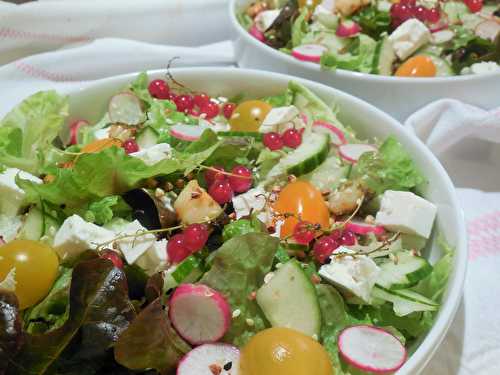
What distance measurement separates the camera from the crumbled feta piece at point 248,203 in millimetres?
1211

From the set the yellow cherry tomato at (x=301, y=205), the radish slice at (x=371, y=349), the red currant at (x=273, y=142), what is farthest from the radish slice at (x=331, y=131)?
the radish slice at (x=371, y=349)

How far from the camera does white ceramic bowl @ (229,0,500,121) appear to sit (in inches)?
61.4

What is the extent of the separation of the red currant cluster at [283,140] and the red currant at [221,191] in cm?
20

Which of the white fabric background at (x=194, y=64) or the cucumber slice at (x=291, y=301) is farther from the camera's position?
the white fabric background at (x=194, y=64)

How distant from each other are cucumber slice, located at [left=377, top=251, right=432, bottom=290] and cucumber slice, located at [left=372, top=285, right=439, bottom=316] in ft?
0.04

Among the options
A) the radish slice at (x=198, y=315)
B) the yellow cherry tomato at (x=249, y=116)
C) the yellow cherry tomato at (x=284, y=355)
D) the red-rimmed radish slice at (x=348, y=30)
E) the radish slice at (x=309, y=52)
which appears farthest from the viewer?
the red-rimmed radish slice at (x=348, y=30)

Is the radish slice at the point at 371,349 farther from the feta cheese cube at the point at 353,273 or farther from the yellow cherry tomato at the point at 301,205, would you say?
the yellow cherry tomato at the point at 301,205

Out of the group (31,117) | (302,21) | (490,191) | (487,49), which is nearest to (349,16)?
(302,21)

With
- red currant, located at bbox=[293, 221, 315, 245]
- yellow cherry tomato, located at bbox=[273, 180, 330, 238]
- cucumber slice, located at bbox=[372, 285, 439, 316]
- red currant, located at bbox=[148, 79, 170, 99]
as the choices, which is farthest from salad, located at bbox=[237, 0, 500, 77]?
cucumber slice, located at bbox=[372, 285, 439, 316]

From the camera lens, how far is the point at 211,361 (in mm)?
956

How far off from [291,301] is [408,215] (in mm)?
333

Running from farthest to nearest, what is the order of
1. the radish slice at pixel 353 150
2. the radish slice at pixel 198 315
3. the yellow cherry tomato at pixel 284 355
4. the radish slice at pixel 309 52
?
the radish slice at pixel 309 52, the radish slice at pixel 353 150, the radish slice at pixel 198 315, the yellow cherry tomato at pixel 284 355

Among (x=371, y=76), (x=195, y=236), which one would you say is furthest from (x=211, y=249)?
(x=371, y=76)

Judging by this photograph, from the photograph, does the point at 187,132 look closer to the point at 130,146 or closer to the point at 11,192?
the point at 130,146
